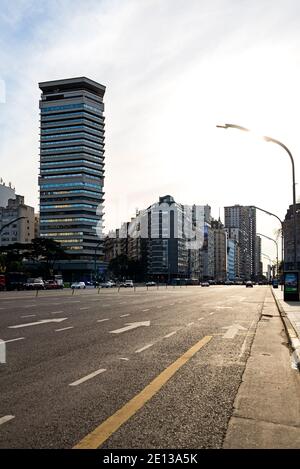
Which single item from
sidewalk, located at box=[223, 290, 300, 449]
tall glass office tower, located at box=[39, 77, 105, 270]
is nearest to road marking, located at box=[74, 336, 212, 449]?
sidewalk, located at box=[223, 290, 300, 449]

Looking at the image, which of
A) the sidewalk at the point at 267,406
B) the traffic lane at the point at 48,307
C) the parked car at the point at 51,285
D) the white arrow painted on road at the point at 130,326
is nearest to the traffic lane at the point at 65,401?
the sidewalk at the point at 267,406

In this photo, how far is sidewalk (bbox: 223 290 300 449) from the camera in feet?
16.7

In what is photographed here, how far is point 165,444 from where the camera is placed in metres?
4.82

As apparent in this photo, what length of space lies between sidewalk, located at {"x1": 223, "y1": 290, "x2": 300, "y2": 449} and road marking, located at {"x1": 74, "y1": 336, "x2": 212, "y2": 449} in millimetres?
1204

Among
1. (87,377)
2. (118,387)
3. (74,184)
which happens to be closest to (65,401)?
(118,387)

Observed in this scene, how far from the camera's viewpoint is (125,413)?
5.89 m

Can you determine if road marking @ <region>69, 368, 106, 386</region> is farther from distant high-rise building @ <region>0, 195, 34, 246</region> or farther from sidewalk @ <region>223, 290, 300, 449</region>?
distant high-rise building @ <region>0, 195, 34, 246</region>

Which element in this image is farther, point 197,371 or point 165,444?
point 197,371

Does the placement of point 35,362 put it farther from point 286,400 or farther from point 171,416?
point 286,400

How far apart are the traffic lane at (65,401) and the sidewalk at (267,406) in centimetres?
154

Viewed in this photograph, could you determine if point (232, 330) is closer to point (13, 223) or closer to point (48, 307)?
point (48, 307)
